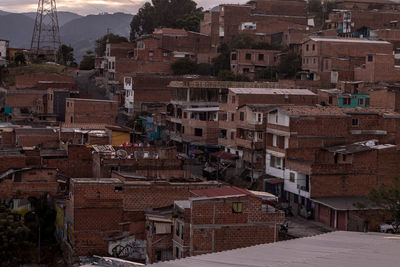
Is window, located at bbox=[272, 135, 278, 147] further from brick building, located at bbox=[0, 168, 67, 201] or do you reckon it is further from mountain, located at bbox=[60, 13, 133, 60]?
mountain, located at bbox=[60, 13, 133, 60]

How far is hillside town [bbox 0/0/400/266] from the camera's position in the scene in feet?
55.3

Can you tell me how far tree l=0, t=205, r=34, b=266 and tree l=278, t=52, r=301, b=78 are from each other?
86.4 feet

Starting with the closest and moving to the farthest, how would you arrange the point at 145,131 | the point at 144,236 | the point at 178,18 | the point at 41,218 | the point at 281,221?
the point at 281,221 → the point at 144,236 → the point at 41,218 → the point at 145,131 → the point at 178,18

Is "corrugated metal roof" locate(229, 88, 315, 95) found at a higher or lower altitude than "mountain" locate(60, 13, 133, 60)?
lower

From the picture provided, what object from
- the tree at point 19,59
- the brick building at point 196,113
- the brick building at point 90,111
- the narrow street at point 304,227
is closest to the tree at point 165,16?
the tree at point 19,59

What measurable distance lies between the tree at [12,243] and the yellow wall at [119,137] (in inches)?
493

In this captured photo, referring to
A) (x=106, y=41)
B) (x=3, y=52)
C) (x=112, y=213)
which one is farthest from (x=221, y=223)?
(x=106, y=41)

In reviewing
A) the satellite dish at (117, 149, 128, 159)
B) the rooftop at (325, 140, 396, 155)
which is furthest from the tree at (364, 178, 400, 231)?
the satellite dish at (117, 149, 128, 159)

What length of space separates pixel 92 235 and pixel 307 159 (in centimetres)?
935

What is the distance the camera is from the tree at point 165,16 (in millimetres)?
55084

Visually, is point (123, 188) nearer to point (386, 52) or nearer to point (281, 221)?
point (281, 221)

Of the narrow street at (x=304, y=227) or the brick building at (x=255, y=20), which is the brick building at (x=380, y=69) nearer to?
the brick building at (x=255, y=20)

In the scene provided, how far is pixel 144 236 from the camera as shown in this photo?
1903 cm

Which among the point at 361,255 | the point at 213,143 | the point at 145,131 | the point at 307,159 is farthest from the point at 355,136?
the point at 361,255
